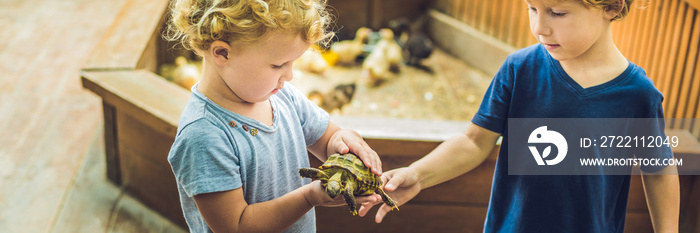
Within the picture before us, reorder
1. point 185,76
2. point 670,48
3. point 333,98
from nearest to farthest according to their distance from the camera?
point 670,48, point 185,76, point 333,98

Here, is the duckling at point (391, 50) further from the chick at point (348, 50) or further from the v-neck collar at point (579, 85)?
the v-neck collar at point (579, 85)

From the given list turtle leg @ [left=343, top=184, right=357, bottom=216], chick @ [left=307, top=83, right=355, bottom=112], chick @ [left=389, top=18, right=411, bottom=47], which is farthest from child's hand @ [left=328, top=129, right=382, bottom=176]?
chick @ [left=389, top=18, right=411, bottom=47]

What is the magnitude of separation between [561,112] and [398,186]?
1.27ft

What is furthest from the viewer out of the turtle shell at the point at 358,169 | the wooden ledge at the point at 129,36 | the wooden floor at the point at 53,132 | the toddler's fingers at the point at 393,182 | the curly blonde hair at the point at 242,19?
the wooden ledge at the point at 129,36

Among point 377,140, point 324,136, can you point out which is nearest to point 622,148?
point 324,136

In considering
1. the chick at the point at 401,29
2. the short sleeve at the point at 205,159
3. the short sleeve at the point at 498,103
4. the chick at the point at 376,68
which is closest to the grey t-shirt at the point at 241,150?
the short sleeve at the point at 205,159

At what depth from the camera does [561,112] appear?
1248 mm

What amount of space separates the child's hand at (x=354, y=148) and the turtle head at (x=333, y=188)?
0.42ft

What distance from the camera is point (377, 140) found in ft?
6.29

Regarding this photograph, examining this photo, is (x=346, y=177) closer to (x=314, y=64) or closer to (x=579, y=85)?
(x=579, y=85)

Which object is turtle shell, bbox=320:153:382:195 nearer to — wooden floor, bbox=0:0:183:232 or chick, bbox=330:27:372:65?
wooden floor, bbox=0:0:183:232

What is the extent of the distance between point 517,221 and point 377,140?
0.65 m

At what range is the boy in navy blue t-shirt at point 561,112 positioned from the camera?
1.17m

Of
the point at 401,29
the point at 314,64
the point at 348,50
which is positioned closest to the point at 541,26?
the point at 314,64
